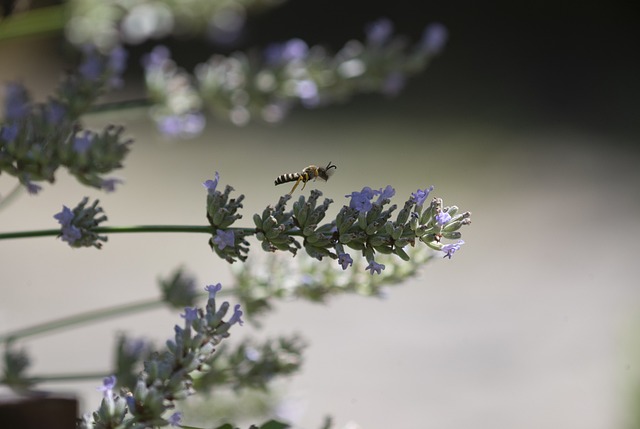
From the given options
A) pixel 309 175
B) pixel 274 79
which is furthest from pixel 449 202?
pixel 309 175

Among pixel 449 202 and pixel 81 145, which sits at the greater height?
pixel 449 202

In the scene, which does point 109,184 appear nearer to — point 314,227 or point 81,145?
point 81,145

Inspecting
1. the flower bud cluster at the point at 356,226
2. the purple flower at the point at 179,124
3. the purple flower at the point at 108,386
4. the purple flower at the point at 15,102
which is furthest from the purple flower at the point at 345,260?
the purple flower at the point at 179,124

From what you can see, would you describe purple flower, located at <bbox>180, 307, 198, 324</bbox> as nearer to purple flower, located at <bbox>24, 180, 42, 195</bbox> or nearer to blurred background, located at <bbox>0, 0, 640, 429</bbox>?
purple flower, located at <bbox>24, 180, 42, 195</bbox>

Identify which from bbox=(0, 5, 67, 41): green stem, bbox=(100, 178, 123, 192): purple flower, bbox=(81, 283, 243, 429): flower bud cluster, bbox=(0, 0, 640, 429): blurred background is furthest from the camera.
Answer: bbox=(0, 0, 640, 429): blurred background

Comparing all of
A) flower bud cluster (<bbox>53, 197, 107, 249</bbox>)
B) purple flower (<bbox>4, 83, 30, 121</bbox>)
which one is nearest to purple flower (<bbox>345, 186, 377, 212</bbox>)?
flower bud cluster (<bbox>53, 197, 107, 249</bbox>)

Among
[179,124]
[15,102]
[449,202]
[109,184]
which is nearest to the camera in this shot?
[109,184]
